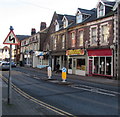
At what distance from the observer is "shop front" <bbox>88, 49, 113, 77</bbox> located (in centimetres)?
2142

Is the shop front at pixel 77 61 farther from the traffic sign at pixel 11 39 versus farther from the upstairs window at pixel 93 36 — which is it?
the traffic sign at pixel 11 39

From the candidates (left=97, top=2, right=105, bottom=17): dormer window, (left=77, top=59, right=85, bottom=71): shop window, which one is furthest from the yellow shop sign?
(left=97, top=2, right=105, bottom=17): dormer window

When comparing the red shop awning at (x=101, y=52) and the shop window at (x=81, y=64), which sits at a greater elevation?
the red shop awning at (x=101, y=52)

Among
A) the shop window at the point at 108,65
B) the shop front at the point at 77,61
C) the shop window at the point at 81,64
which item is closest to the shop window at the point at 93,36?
the shop front at the point at 77,61

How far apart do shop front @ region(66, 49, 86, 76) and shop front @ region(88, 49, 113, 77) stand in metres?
1.47

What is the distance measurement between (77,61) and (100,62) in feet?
18.9

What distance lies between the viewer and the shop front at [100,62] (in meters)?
21.4

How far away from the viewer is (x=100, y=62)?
22.9 metres

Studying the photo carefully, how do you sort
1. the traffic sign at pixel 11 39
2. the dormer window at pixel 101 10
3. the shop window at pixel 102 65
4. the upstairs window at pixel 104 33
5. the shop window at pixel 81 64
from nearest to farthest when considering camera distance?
the traffic sign at pixel 11 39, the upstairs window at pixel 104 33, the shop window at pixel 102 65, the dormer window at pixel 101 10, the shop window at pixel 81 64

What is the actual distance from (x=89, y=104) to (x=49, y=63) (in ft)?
97.7

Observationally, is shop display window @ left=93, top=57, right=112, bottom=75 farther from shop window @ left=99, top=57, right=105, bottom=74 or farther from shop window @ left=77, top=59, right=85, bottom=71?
shop window @ left=77, top=59, right=85, bottom=71

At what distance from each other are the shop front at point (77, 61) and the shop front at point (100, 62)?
147 cm

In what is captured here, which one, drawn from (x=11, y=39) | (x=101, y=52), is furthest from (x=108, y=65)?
(x=11, y=39)

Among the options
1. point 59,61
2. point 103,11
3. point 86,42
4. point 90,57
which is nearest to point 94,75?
point 90,57
